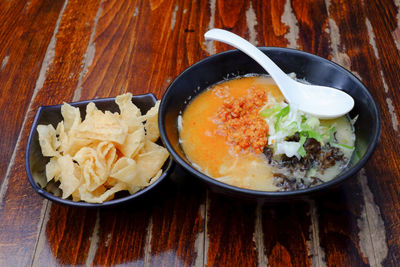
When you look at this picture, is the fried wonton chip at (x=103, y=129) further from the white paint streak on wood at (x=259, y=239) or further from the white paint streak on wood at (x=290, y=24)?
the white paint streak on wood at (x=290, y=24)

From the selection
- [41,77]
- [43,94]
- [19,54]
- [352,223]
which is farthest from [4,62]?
[352,223]

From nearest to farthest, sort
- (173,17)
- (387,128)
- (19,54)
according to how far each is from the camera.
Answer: (387,128) → (19,54) → (173,17)

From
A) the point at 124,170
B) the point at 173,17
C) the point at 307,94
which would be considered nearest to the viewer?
the point at 124,170

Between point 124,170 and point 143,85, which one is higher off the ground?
point 124,170

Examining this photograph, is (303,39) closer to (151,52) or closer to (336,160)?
(151,52)

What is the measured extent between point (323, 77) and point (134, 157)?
0.80 meters

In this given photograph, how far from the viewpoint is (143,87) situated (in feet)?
6.32

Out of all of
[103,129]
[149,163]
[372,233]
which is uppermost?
[103,129]

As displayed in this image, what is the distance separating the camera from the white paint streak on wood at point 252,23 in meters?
2.15

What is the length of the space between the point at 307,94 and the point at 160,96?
27.7 inches

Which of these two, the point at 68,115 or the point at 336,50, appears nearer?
the point at 68,115

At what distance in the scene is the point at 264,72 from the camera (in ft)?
5.57

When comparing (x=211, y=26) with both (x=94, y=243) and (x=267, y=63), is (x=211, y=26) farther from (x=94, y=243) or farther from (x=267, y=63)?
(x=94, y=243)

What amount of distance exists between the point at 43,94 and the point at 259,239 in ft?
4.16
